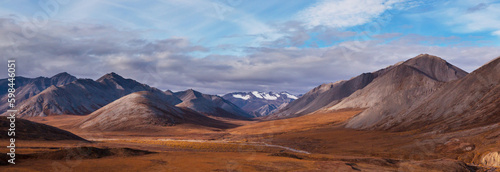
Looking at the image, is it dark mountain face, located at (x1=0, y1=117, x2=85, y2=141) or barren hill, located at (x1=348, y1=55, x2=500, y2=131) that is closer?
dark mountain face, located at (x1=0, y1=117, x2=85, y2=141)

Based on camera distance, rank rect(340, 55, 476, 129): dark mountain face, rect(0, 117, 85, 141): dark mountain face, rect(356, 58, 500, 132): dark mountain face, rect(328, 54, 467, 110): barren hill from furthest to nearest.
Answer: rect(328, 54, 467, 110): barren hill < rect(340, 55, 476, 129): dark mountain face < rect(356, 58, 500, 132): dark mountain face < rect(0, 117, 85, 141): dark mountain face

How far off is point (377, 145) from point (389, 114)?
36.8 m

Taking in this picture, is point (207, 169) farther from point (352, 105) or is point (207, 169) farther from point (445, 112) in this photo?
point (352, 105)

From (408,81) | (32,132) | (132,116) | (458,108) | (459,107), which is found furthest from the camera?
(408,81)

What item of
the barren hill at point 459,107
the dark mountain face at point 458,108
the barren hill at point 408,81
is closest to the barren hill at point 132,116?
the dark mountain face at point 458,108

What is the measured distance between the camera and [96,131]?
114 metres

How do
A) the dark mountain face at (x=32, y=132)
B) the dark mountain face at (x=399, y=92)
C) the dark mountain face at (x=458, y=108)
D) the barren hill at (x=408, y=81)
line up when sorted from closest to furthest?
the dark mountain face at (x=32, y=132)
the dark mountain face at (x=458, y=108)
the dark mountain face at (x=399, y=92)
the barren hill at (x=408, y=81)

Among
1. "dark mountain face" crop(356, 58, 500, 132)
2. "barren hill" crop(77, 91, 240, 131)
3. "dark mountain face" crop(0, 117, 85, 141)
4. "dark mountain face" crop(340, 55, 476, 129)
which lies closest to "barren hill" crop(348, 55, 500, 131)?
"dark mountain face" crop(356, 58, 500, 132)

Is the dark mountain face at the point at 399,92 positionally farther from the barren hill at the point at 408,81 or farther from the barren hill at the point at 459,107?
the barren hill at the point at 459,107

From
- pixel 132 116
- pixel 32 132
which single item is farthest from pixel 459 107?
pixel 132 116

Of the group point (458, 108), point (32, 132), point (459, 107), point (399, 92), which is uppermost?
point (399, 92)

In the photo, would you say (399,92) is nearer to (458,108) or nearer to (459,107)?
(459,107)

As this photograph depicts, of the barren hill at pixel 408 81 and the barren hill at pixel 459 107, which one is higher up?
the barren hill at pixel 408 81

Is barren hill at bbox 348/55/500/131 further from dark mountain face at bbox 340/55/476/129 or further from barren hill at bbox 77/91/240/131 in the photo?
barren hill at bbox 77/91/240/131
